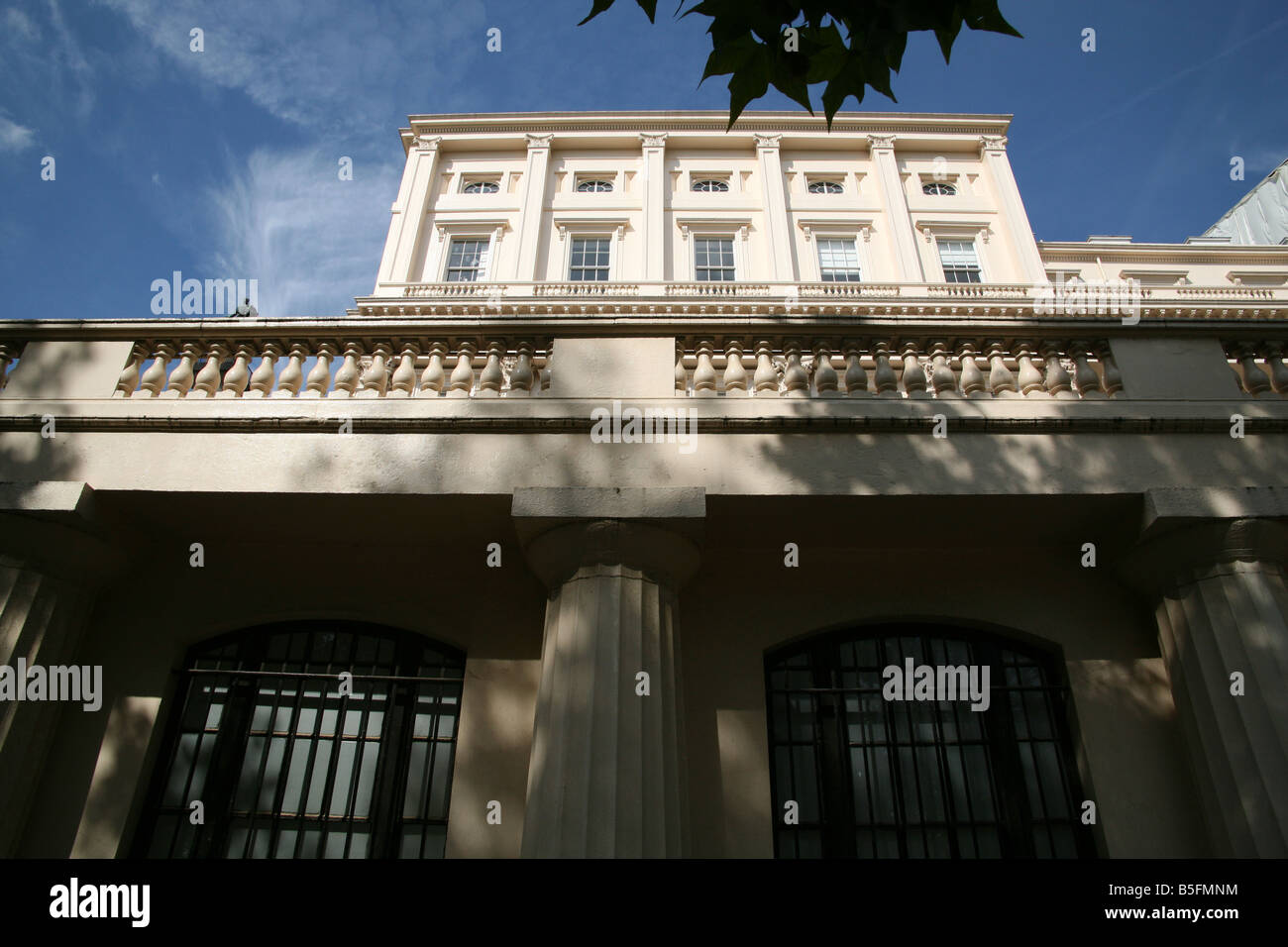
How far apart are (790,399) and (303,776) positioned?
16.5ft

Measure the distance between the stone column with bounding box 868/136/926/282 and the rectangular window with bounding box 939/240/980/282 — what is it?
122 centimetres

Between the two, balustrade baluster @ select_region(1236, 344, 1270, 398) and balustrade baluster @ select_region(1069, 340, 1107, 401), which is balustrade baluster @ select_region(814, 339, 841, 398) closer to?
balustrade baluster @ select_region(1069, 340, 1107, 401)

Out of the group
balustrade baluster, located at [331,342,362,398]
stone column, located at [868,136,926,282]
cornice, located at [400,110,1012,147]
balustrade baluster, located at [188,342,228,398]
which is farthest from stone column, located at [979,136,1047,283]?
balustrade baluster, located at [188,342,228,398]

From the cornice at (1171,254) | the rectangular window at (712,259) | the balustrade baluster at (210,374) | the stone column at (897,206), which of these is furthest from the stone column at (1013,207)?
the balustrade baluster at (210,374)

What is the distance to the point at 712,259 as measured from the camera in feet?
92.3

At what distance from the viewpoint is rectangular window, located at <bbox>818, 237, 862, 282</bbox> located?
27562mm

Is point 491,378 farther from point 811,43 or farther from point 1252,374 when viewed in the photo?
point 1252,374

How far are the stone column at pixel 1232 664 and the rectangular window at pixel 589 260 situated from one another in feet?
75.9

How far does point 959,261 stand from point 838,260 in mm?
4225

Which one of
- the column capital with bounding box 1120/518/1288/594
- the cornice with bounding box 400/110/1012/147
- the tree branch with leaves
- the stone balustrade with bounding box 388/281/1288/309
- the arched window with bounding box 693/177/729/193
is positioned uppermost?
the cornice with bounding box 400/110/1012/147

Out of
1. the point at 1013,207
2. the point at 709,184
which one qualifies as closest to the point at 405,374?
the point at 709,184

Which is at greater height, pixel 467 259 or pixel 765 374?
pixel 467 259
